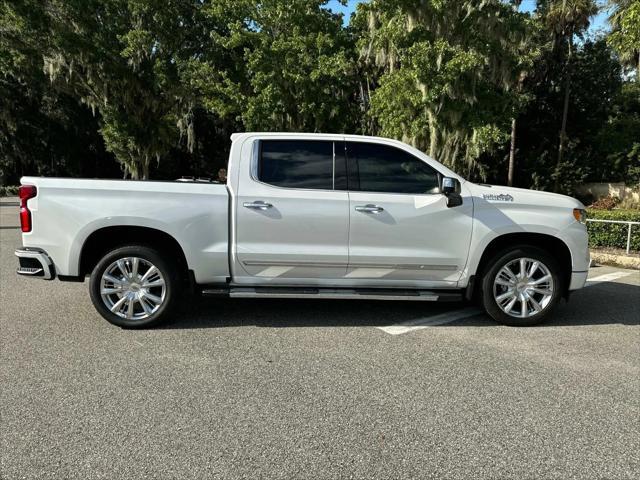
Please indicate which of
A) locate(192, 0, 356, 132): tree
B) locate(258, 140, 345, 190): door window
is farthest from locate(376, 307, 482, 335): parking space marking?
locate(192, 0, 356, 132): tree

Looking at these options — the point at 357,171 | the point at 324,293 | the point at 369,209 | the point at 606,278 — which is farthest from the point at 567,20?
the point at 324,293

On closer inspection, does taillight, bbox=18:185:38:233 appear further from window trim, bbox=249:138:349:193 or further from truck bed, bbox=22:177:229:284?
window trim, bbox=249:138:349:193

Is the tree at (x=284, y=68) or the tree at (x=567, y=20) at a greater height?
the tree at (x=567, y=20)

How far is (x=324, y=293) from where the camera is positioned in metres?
5.00

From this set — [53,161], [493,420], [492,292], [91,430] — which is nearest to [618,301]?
[492,292]

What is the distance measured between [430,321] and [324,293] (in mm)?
1245

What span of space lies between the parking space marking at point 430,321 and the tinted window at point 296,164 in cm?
158

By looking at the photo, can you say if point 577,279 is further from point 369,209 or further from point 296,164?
point 296,164

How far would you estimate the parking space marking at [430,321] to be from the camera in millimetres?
5051

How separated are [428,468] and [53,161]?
4287cm

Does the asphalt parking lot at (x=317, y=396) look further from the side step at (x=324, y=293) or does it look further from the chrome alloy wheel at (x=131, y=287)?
the side step at (x=324, y=293)

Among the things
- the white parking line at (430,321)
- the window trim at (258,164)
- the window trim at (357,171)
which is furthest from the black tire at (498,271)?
the window trim at (258,164)

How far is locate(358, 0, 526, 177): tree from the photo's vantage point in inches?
555

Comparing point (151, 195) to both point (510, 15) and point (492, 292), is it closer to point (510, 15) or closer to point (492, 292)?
point (492, 292)
